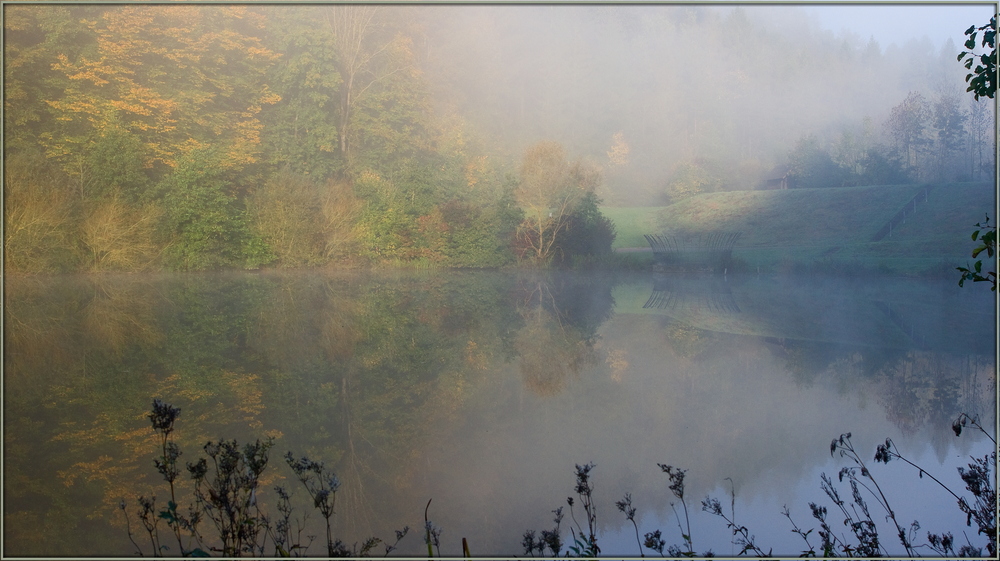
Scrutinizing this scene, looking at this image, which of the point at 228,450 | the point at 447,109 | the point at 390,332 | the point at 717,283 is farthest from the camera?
the point at 447,109

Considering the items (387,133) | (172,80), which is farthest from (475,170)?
(172,80)

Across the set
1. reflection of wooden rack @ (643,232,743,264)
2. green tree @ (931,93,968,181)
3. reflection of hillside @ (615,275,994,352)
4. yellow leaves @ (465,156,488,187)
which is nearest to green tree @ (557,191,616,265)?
reflection of wooden rack @ (643,232,743,264)

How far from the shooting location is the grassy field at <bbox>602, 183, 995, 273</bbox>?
1722cm

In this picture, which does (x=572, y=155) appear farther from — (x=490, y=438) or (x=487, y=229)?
(x=490, y=438)

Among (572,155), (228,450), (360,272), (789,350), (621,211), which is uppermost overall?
(572,155)

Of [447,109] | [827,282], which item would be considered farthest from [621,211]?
[827,282]

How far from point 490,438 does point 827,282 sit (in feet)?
43.7

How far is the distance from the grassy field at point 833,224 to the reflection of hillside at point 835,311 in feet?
15.6

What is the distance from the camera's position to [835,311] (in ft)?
26.9

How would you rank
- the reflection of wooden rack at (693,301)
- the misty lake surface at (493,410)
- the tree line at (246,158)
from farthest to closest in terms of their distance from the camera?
the tree line at (246,158), the reflection of wooden rack at (693,301), the misty lake surface at (493,410)

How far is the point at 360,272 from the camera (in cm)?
1609

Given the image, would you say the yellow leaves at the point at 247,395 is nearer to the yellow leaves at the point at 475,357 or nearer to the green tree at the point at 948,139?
the yellow leaves at the point at 475,357

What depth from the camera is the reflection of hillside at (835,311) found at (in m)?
6.12

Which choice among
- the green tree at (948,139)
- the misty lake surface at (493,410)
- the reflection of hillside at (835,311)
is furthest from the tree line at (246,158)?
the green tree at (948,139)
